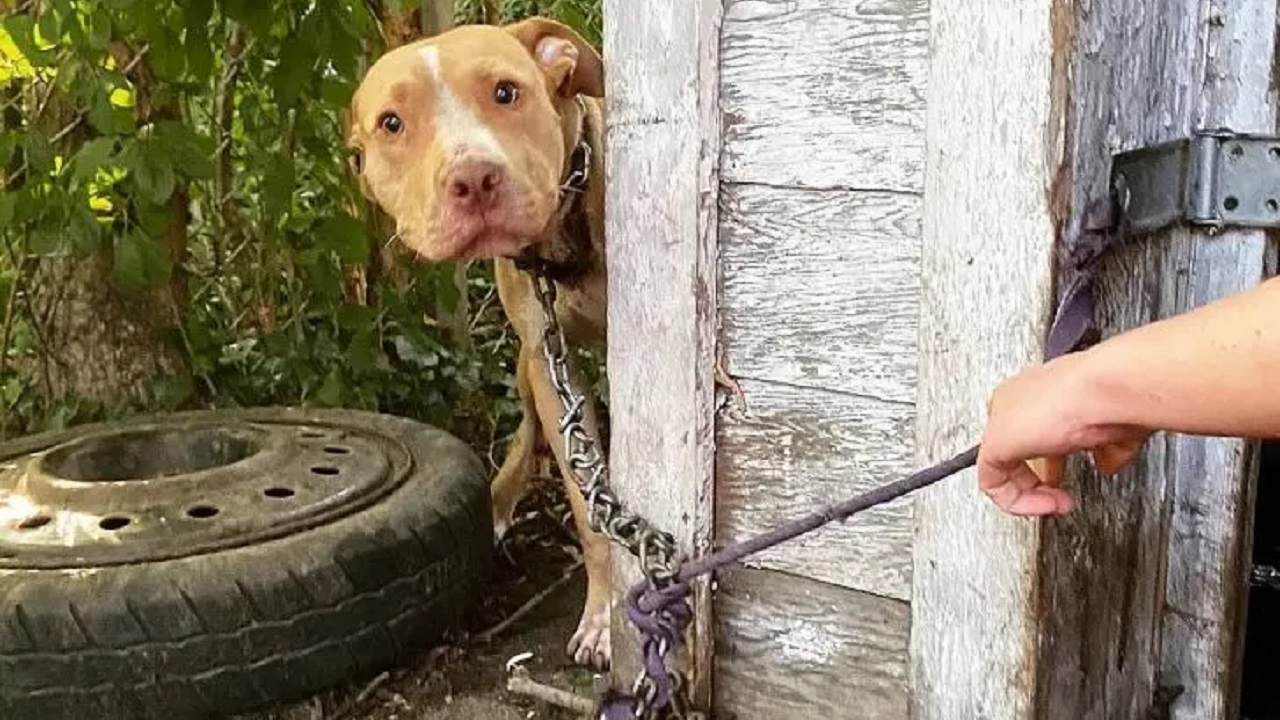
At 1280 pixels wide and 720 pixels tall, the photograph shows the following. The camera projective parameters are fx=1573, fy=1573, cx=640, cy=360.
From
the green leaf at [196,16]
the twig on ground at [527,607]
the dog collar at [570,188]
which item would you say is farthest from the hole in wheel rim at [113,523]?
the green leaf at [196,16]

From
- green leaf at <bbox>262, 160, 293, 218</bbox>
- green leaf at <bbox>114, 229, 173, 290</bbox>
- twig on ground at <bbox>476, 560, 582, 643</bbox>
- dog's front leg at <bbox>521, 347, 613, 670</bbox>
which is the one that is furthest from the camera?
green leaf at <bbox>262, 160, 293, 218</bbox>

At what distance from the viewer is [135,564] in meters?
2.35

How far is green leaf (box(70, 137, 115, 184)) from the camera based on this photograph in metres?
3.27

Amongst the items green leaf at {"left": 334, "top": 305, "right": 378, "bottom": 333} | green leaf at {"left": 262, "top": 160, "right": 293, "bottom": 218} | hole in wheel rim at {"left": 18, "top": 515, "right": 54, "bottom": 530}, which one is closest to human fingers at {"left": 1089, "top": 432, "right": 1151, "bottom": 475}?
hole in wheel rim at {"left": 18, "top": 515, "right": 54, "bottom": 530}

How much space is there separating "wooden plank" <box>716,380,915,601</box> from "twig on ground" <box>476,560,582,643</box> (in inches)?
33.7

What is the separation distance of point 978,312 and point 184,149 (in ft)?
7.22

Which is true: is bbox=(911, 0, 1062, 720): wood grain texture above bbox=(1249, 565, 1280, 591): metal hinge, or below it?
above

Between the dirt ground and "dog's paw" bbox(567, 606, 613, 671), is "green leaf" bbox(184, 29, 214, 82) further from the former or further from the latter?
"dog's paw" bbox(567, 606, 613, 671)

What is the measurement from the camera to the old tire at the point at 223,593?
2.27 metres

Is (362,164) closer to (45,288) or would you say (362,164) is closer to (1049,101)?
(1049,101)

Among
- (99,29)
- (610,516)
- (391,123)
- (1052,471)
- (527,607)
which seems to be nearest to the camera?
(1052,471)

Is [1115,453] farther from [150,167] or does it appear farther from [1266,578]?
[150,167]

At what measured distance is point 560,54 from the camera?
2520 millimetres

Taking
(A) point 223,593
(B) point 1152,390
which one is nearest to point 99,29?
(A) point 223,593
